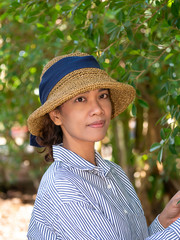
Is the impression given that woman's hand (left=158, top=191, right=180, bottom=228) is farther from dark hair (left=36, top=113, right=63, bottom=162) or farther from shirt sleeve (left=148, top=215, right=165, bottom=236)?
dark hair (left=36, top=113, right=63, bottom=162)

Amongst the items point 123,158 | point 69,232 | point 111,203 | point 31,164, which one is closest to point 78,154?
point 111,203

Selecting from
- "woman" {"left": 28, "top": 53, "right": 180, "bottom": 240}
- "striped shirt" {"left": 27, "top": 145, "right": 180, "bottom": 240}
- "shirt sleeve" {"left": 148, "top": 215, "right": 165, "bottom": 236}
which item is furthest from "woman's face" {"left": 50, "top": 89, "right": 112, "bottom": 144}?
"shirt sleeve" {"left": 148, "top": 215, "right": 165, "bottom": 236}

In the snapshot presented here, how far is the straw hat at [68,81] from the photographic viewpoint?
203 centimetres

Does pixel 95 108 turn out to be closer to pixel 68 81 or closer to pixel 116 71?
pixel 68 81

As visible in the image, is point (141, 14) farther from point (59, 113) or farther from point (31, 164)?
point (31, 164)

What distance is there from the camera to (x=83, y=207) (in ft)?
5.89

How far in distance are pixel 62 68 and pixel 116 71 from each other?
43.6 inches

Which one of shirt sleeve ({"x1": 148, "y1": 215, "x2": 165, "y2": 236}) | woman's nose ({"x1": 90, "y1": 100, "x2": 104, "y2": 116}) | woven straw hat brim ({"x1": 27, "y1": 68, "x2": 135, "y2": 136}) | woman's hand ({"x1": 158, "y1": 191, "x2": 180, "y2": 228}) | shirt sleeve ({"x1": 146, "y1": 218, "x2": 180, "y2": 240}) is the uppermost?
woven straw hat brim ({"x1": 27, "y1": 68, "x2": 135, "y2": 136})

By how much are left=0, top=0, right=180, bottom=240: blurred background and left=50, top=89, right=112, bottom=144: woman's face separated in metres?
0.30

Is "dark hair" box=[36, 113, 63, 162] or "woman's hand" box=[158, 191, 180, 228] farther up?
"dark hair" box=[36, 113, 63, 162]

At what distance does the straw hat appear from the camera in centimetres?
203

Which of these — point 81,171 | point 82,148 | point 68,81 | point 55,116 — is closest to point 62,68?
point 68,81

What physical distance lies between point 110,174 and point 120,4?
0.89 meters

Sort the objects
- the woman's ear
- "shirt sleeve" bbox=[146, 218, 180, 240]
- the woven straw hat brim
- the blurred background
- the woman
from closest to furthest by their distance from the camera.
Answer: "shirt sleeve" bbox=[146, 218, 180, 240] < the woman < the woven straw hat brim < the woman's ear < the blurred background
